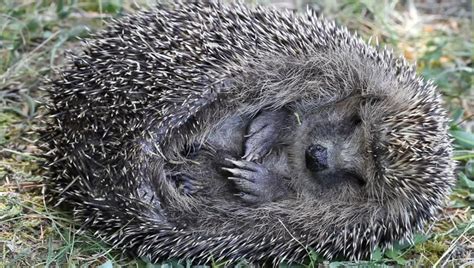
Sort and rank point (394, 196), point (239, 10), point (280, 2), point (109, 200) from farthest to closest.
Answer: point (280, 2) → point (239, 10) → point (394, 196) → point (109, 200)

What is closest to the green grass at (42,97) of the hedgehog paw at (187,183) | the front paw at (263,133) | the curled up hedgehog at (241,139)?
the curled up hedgehog at (241,139)

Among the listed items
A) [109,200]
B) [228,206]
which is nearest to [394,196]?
[228,206]

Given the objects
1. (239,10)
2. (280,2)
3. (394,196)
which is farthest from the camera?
(280,2)

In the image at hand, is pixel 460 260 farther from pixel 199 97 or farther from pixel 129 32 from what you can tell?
pixel 129 32

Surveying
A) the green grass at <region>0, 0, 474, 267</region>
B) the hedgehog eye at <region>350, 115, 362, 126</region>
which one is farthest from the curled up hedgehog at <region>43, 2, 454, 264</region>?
the green grass at <region>0, 0, 474, 267</region>

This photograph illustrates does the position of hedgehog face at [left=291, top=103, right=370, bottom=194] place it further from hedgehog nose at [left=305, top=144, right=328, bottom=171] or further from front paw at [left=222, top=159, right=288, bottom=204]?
front paw at [left=222, top=159, right=288, bottom=204]

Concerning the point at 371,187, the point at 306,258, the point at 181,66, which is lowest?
the point at 306,258

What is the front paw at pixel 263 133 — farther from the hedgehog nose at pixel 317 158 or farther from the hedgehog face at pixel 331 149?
the hedgehog nose at pixel 317 158

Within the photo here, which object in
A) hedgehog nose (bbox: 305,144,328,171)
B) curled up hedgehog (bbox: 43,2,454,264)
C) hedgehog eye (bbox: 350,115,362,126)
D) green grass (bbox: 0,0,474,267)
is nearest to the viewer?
curled up hedgehog (bbox: 43,2,454,264)
